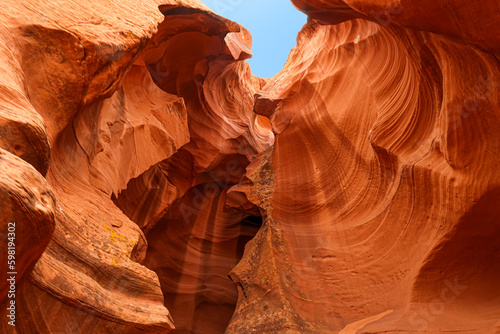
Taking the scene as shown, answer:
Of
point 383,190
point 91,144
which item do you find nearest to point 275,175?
point 383,190

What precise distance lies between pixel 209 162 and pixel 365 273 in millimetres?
5728

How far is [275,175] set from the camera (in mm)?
9508

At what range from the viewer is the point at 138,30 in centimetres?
638

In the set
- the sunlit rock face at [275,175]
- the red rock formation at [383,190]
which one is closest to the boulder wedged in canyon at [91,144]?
the sunlit rock face at [275,175]

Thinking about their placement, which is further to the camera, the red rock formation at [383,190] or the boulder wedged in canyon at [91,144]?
the red rock formation at [383,190]

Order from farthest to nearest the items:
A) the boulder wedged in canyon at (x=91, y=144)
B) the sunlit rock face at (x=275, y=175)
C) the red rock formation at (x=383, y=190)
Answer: the red rock formation at (x=383, y=190) → the sunlit rock face at (x=275, y=175) → the boulder wedged in canyon at (x=91, y=144)

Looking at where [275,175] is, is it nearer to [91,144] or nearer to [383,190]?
[383,190]

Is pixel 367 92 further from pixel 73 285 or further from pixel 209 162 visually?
pixel 73 285

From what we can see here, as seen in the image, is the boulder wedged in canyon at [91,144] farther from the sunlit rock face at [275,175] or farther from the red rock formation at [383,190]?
the red rock formation at [383,190]

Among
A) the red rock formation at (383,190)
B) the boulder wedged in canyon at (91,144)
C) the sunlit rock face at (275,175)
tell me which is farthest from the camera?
the red rock formation at (383,190)

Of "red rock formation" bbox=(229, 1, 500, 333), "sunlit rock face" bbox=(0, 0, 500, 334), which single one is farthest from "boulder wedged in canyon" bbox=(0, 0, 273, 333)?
"red rock formation" bbox=(229, 1, 500, 333)

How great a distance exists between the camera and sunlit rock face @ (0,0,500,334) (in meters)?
4.49

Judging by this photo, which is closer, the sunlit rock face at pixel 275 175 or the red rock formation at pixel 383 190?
the sunlit rock face at pixel 275 175

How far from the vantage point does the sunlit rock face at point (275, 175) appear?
449 centimetres
